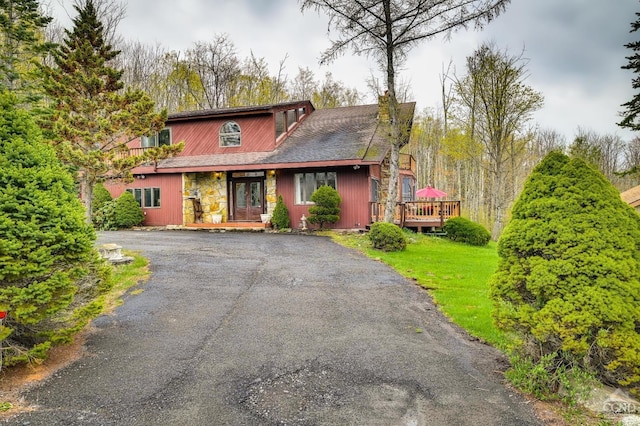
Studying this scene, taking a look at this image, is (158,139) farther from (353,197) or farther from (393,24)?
(393,24)

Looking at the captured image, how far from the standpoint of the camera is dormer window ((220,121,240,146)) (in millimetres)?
17547

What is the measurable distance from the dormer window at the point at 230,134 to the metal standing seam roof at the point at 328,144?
786 millimetres

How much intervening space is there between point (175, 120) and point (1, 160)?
615 inches

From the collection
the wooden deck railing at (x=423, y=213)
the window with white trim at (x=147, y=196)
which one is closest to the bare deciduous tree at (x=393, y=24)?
the wooden deck railing at (x=423, y=213)

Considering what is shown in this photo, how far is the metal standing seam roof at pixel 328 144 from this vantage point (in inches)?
583

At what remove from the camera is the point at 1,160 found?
3465mm

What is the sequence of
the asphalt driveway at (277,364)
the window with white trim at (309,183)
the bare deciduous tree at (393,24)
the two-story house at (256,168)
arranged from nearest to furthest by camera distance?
the asphalt driveway at (277,364) < the bare deciduous tree at (393,24) < the two-story house at (256,168) < the window with white trim at (309,183)

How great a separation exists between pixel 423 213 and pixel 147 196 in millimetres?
13058

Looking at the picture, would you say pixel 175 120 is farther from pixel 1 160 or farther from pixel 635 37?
pixel 635 37

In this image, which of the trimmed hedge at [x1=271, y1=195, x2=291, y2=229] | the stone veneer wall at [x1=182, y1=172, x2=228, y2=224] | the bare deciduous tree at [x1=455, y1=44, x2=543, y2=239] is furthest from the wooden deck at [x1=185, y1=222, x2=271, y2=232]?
the bare deciduous tree at [x1=455, y1=44, x2=543, y2=239]

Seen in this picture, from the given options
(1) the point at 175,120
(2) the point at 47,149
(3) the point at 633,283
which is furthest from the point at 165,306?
(1) the point at 175,120

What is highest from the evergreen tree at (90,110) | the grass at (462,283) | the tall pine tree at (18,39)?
the tall pine tree at (18,39)

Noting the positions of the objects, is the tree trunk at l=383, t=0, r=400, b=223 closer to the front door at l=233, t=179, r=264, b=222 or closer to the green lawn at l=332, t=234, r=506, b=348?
the green lawn at l=332, t=234, r=506, b=348

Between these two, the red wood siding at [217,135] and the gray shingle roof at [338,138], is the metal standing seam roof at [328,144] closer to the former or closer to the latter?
the gray shingle roof at [338,138]
